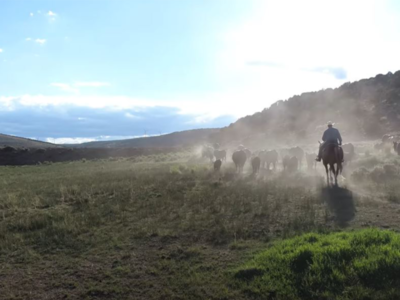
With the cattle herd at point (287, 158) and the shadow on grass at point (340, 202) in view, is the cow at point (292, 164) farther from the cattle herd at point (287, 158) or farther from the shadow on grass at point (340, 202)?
the shadow on grass at point (340, 202)

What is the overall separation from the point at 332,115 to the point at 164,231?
59638 millimetres

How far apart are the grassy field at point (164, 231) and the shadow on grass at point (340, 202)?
0.03 m

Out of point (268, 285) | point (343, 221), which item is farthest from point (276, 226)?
point (268, 285)

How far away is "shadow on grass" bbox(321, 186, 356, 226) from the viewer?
9.66 m

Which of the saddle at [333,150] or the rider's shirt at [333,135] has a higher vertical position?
the rider's shirt at [333,135]

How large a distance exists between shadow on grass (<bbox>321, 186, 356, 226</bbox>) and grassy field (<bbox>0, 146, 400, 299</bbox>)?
1.0 inches

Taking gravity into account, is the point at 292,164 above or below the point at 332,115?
below

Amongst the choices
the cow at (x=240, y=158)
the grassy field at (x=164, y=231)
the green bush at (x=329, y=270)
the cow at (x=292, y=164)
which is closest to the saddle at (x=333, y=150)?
the grassy field at (x=164, y=231)

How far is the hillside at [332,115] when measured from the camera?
52.2 metres

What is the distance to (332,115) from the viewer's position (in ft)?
209

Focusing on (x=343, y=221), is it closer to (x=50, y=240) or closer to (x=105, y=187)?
(x=50, y=240)

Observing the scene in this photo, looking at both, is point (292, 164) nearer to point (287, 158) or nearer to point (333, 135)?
point (287, 158)

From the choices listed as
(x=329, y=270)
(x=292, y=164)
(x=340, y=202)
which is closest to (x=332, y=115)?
(x=292, y=164)

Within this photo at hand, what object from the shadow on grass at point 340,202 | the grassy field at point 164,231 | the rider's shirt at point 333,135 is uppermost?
the rider's shirt at point 333,135
